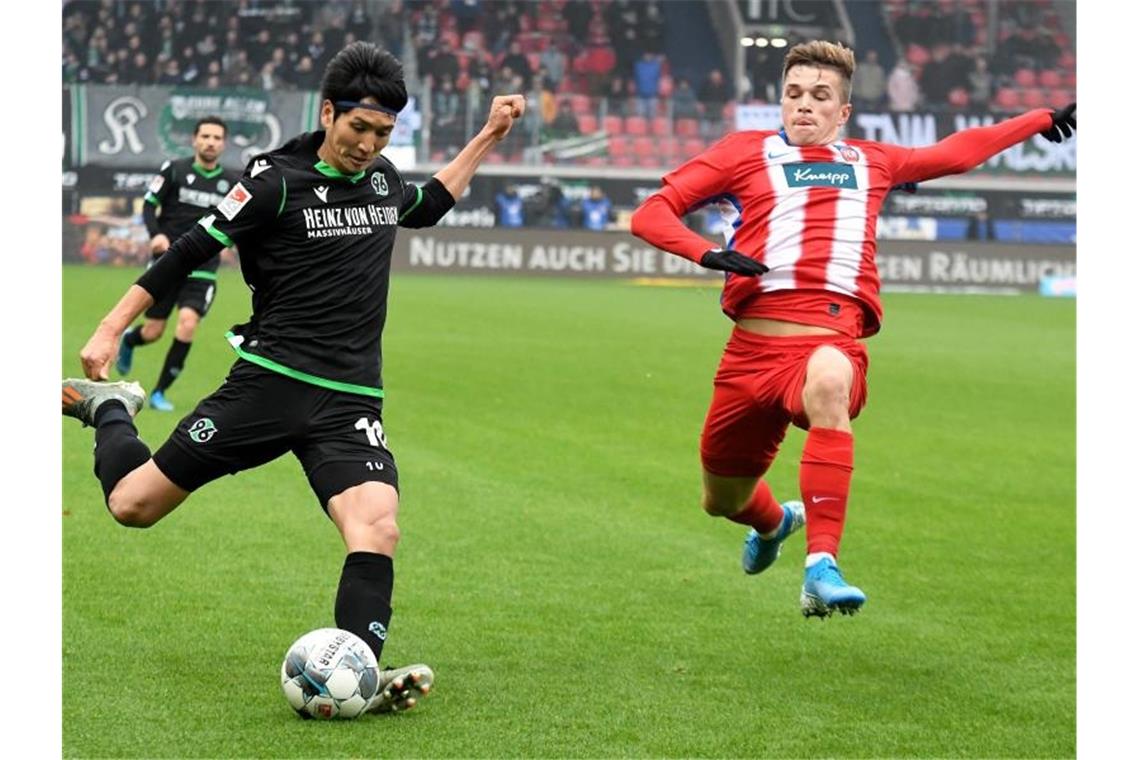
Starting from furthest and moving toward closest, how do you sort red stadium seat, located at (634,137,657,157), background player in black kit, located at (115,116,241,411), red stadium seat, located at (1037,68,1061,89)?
red stadium seat, located at (1037,68,1061,89) → red stadium seat, located at (634,137,657,157) → background player in black kit, located at (115,116,241,411)

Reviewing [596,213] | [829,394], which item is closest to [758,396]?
[829,394]

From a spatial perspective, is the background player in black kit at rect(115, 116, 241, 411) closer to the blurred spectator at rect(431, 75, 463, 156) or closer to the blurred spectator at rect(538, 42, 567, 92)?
the blurred spectator at rect(431, 75, 463, 156)

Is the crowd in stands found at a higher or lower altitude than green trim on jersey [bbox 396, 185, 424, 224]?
higher

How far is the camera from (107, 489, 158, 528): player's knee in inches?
250

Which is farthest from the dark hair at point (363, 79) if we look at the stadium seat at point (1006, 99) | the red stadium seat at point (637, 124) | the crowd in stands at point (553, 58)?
the stadium seat at point (1006, 99)

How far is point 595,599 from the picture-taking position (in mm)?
7914

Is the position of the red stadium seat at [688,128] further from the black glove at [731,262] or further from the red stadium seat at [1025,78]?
the black glove at [731,262]

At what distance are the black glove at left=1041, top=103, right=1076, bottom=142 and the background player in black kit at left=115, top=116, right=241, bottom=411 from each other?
8897mm

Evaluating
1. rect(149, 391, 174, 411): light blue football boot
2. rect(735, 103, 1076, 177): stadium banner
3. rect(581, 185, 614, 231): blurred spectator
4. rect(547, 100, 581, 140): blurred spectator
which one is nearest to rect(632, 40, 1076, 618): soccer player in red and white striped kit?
rect(149, 391, 174, 411): light blue football boot

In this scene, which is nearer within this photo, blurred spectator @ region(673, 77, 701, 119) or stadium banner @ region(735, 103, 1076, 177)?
stadium banner @ region(735, 103, 1076, 177)

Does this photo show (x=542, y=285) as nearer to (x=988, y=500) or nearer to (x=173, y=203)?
(x=173, y=203)

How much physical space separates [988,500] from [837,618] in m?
4.07

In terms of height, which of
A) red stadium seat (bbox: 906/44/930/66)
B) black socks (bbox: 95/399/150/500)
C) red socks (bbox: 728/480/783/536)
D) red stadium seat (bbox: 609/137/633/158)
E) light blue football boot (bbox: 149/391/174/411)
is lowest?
light blue football boot (bbox: 149/391/174/411)

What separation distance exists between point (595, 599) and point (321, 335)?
2.30 metres
